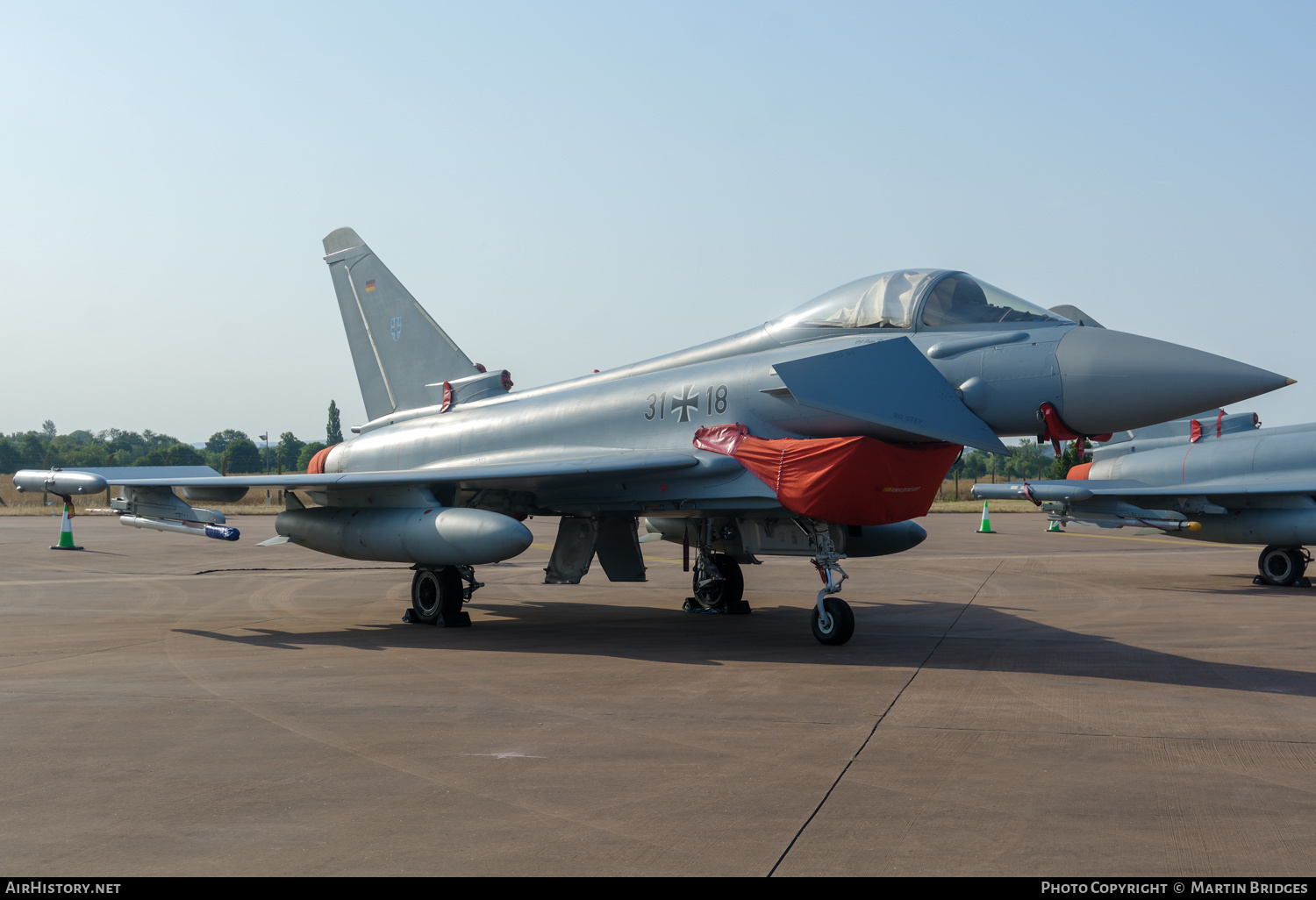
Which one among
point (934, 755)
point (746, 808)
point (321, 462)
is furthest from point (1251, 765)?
point (321, 462)

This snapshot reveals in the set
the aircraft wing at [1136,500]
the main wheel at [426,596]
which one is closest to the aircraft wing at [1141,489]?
the aircraft wing at [1136,500]

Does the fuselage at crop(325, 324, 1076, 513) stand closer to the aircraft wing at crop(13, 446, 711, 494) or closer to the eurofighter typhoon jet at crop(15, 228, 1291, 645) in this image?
the eurofighter typhoon jet at crop(15, 228, 1291, 645)

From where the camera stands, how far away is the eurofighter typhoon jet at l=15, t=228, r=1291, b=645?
823 centimetres

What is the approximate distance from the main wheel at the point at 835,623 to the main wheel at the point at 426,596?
175 inches

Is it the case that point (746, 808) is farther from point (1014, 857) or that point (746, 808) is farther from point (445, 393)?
point (445, 393)

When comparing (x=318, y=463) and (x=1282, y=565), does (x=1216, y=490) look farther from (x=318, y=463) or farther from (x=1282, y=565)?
(x=318, y=463)

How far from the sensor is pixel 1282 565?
16.1m

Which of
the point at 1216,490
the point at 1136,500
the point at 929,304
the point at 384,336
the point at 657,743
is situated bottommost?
the point at 657,743

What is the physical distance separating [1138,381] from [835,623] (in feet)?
10.8

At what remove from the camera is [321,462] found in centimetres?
1431

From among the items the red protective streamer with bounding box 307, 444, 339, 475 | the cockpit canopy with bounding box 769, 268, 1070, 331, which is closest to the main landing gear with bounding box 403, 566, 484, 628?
the red protective streamer with bounding box 307, 444, 339, 475

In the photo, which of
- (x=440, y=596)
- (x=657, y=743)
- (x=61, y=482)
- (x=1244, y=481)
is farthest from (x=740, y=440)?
(x=1244, y=481)

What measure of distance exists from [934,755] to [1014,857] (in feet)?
5.18

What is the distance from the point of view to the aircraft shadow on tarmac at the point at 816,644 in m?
8.15
